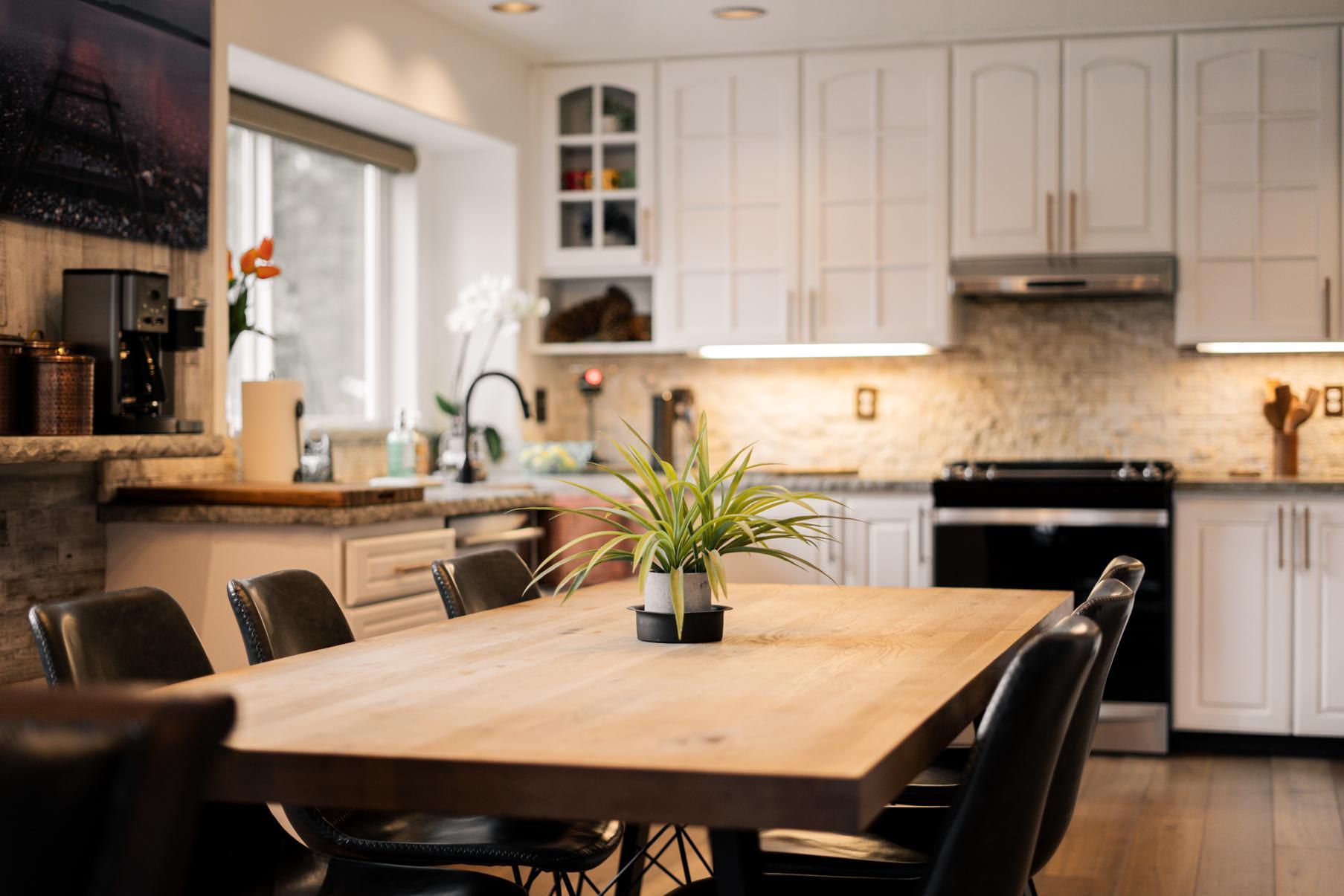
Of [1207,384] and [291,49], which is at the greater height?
[291,49]

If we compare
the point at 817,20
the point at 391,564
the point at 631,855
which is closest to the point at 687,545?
the point at 631,855

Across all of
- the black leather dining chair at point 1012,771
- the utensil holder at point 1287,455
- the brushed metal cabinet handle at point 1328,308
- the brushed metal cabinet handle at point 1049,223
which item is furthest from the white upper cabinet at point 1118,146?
the black leather dining chair at point 1012,771

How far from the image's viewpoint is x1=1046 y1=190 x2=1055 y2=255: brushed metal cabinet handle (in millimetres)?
5082

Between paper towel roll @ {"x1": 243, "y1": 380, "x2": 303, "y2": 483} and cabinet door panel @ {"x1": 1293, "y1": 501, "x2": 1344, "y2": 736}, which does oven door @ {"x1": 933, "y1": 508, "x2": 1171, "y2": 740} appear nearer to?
cabinet door panel @ {"x1": 1293, "y1": 501, "x2": 1344, "y2": 736}

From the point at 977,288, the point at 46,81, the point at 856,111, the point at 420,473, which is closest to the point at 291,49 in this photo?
the point at 46,81

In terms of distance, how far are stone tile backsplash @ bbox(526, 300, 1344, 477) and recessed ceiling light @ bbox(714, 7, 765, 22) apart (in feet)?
4.52

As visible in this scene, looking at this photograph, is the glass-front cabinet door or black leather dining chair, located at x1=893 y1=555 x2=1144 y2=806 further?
the glass-front cabinet door

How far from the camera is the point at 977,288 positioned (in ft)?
16.7

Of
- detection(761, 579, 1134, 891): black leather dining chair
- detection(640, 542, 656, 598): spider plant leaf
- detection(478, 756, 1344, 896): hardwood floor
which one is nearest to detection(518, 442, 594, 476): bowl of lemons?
detection(478, 756, 1344, 896): hardwood floor

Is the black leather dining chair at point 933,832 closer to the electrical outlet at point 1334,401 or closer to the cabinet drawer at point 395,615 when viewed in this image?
the cabinet drawer at point 395,615

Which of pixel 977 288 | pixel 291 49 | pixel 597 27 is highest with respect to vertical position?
pixel 597 27

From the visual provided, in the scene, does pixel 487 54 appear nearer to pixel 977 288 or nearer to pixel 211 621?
pixel 977 288

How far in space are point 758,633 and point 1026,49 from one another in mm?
3492

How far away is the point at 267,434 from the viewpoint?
390 centimetres
